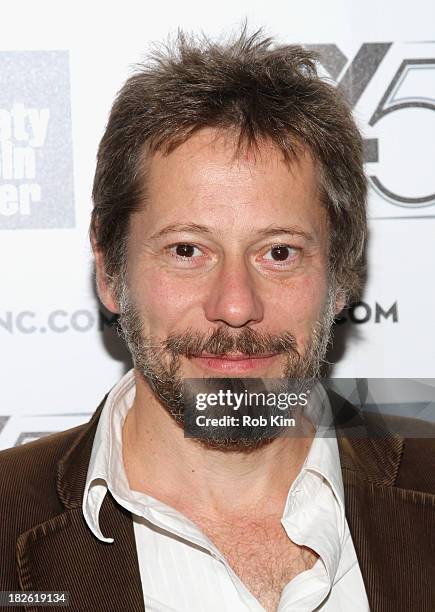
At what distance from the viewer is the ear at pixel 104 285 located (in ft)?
7.71

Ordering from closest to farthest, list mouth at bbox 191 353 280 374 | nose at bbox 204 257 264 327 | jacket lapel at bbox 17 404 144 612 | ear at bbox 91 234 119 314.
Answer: jacket lapel at bbox 17 404 144 612 < nose at bbox 204 257 264 327 < mouth at bbox 191 353 280 374 < ear at bbox 91 234 119 314

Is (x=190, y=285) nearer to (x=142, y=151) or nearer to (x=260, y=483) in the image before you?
(x=142, y=151)

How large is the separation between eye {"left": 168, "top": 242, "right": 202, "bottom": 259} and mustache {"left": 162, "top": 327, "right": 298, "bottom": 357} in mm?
183

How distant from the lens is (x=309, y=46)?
263 centimetres

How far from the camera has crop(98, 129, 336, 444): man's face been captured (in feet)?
6.72

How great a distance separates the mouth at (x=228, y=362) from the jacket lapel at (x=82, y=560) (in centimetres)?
40

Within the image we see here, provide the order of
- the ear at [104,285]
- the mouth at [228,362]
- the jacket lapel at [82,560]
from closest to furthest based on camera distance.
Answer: the jacket lapel at [82,560] → the mouth at [228,362] → the ear at [104,285]

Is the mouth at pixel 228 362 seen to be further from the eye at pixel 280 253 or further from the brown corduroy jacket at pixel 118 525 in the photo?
the brown corduroy jacket at pixel 118 525

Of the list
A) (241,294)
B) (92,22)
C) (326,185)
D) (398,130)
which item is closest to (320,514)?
(241,294)

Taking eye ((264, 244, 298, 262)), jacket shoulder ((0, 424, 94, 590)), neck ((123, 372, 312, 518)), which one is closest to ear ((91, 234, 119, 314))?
neck ((123, 372, 312, 518))

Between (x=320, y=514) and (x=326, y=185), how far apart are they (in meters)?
0.83

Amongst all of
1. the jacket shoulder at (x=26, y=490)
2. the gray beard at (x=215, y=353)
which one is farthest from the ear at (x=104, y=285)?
the jacket shoulder at (x=26, y=490)

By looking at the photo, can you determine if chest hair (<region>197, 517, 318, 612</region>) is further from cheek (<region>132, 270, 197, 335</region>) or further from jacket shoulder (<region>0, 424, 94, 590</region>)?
cheek (<region>132, 270, 197, 335</region>)

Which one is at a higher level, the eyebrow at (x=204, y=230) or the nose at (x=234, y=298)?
the eyebrow at (x=204, y=230)
